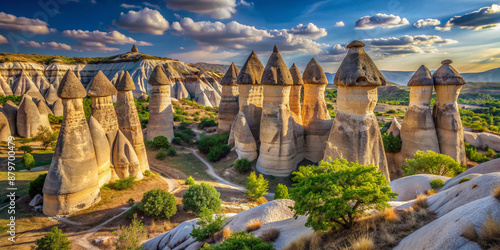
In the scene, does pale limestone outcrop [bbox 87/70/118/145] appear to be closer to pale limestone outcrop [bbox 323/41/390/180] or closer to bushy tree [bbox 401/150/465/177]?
pale limestone outcrop [bbox 323/41/390/180]

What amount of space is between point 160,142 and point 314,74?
1553 centimetres

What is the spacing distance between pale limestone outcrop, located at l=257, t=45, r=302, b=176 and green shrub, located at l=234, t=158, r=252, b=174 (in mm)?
1482

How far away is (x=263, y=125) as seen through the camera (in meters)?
20.1

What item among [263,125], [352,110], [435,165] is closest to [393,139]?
[435,165]

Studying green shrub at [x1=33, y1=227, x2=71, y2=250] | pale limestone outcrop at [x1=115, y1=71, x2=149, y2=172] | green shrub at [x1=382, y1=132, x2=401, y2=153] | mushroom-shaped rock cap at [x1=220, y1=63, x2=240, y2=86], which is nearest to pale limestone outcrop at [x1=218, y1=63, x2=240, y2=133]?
mushroom-shaped rock cap at [x1=220, y1=63, x2=240, y2=86]

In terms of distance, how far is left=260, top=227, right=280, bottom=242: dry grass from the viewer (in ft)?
24.3

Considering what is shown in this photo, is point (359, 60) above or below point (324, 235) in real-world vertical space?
above

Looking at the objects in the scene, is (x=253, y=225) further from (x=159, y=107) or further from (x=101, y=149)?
(x=159, y=107)

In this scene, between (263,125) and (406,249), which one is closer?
(406,249)

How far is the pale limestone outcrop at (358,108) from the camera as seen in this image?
14.1 meters

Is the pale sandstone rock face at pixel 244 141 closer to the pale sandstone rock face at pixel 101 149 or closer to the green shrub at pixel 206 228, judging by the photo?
the pale sandstone rock face at pixel 101 149

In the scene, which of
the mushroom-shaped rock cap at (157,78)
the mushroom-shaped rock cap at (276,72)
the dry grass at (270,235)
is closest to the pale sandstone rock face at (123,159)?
the mushroom-shaped rock cap at (157,78)

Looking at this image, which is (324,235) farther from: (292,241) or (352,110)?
(352,110)

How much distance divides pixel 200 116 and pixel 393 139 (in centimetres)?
2974
